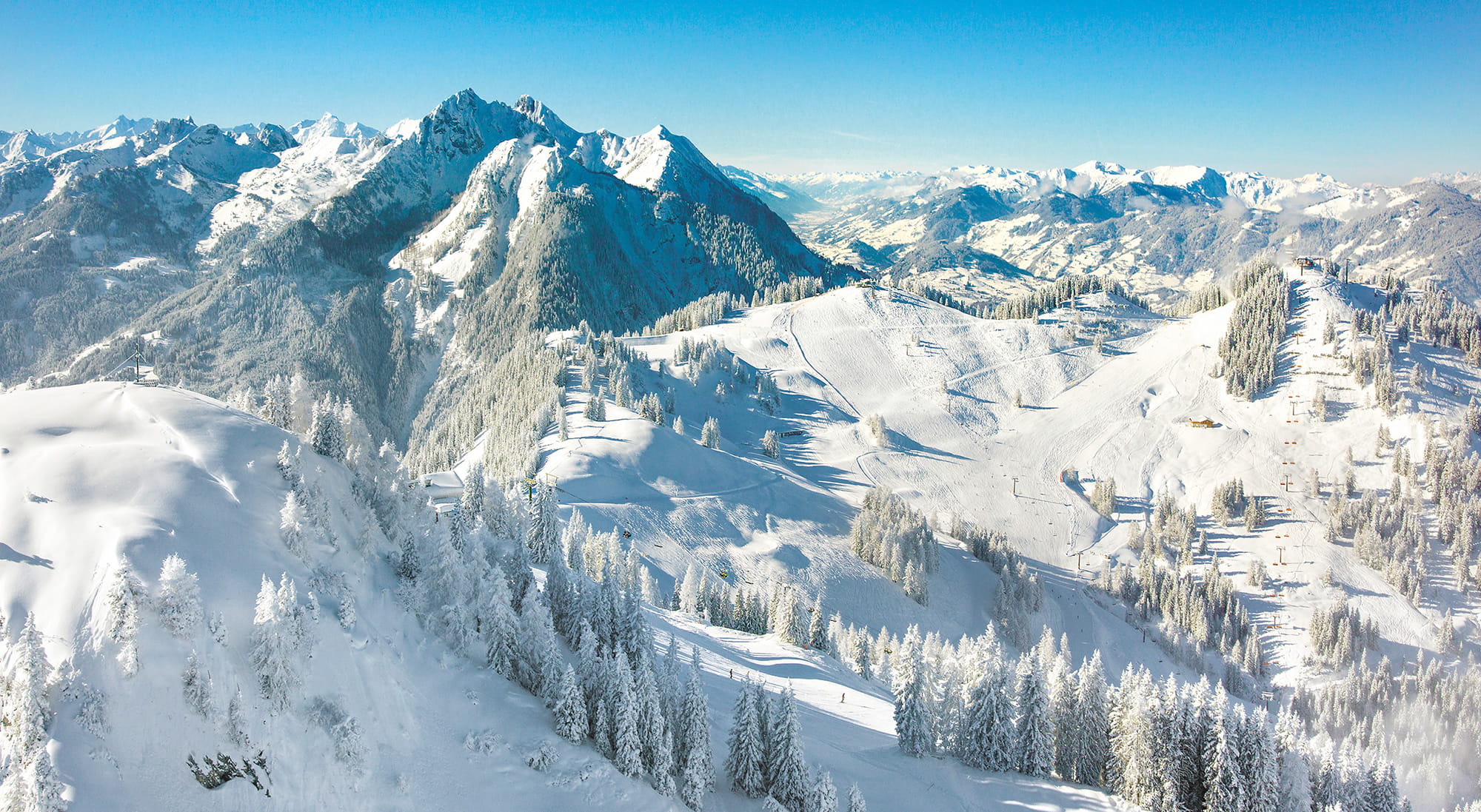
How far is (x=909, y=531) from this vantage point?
10531cm

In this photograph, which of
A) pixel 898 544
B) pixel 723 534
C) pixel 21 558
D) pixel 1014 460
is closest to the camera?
pixel 21 558

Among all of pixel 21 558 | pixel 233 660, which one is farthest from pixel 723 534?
pixel 21 558

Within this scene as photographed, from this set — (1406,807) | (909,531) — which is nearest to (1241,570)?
(909,531)

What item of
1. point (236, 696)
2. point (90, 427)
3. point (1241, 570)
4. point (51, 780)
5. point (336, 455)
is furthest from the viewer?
point (1241, 570)

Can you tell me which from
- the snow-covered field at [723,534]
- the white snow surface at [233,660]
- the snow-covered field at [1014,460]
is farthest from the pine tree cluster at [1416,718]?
the white snow surface at [233,660]

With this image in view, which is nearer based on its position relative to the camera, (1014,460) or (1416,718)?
(1416,718)

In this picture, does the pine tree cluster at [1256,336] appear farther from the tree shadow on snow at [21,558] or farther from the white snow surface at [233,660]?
the tree shadow on snow at [21,558]

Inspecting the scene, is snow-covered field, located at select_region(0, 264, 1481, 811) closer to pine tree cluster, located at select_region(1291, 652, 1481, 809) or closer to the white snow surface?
the white snow surface

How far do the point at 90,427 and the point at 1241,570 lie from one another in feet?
502

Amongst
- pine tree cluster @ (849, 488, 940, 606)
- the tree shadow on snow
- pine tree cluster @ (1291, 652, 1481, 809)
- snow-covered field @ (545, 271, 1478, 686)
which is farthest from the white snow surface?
pine tree cluster @ (1291, 652, 1481, 809)

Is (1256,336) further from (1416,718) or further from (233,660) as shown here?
(233,660)

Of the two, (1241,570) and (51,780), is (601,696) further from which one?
(1241,570)

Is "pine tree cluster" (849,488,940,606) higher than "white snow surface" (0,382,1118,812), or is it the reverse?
"white snow surface" (0,382,1118,812)

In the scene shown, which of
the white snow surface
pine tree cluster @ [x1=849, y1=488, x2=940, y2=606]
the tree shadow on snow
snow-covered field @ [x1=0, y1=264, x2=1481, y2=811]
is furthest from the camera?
pine tree cluster @ [x1=849, y1=488, x2=940, y2=606]
